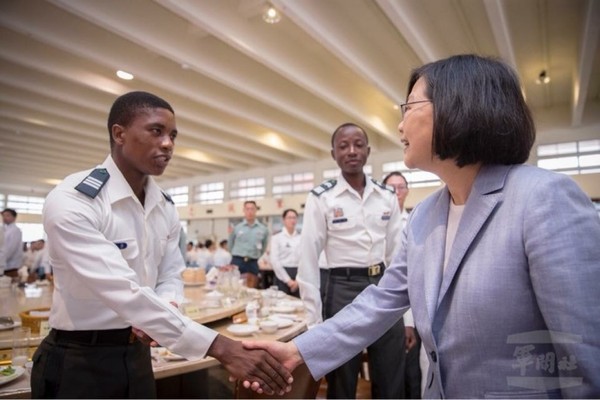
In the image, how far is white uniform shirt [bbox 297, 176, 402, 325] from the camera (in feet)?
7.49

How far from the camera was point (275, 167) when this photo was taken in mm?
12570

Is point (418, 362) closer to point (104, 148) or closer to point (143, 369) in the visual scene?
point (143, 369)

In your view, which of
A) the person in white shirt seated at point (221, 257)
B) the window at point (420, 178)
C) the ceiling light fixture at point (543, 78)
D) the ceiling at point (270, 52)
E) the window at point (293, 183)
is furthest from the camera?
the window at point (293, 183)

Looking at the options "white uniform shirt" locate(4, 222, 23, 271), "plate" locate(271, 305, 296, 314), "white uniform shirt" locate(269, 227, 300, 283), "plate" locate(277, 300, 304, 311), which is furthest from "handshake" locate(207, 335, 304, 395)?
"white uniform shirt" locate(4, 222, 23, 271)

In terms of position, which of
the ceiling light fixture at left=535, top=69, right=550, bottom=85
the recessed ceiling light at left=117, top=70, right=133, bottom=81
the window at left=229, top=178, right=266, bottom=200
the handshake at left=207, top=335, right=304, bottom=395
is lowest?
the handshake at left=207, top=335, right=304, bottom=395

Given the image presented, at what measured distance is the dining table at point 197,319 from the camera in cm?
171

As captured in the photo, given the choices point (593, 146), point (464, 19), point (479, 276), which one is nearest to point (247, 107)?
point (464, 19)

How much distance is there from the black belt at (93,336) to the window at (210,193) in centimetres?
1297

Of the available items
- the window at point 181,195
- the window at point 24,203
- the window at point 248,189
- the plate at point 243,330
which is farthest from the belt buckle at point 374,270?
the window at point 24,203

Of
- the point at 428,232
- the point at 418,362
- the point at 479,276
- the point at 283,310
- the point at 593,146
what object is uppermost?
the point at 593,146

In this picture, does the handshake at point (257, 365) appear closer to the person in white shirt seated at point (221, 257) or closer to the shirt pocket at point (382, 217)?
the shirt pocket at point (382, 217)

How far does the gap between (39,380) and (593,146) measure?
7.79 m

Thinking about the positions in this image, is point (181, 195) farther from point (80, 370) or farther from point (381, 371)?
point (80, 370)

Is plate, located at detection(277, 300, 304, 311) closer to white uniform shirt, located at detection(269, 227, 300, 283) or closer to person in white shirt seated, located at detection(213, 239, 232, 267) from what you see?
white uniform shirt, located at detection(269, 227, 300, 283)
